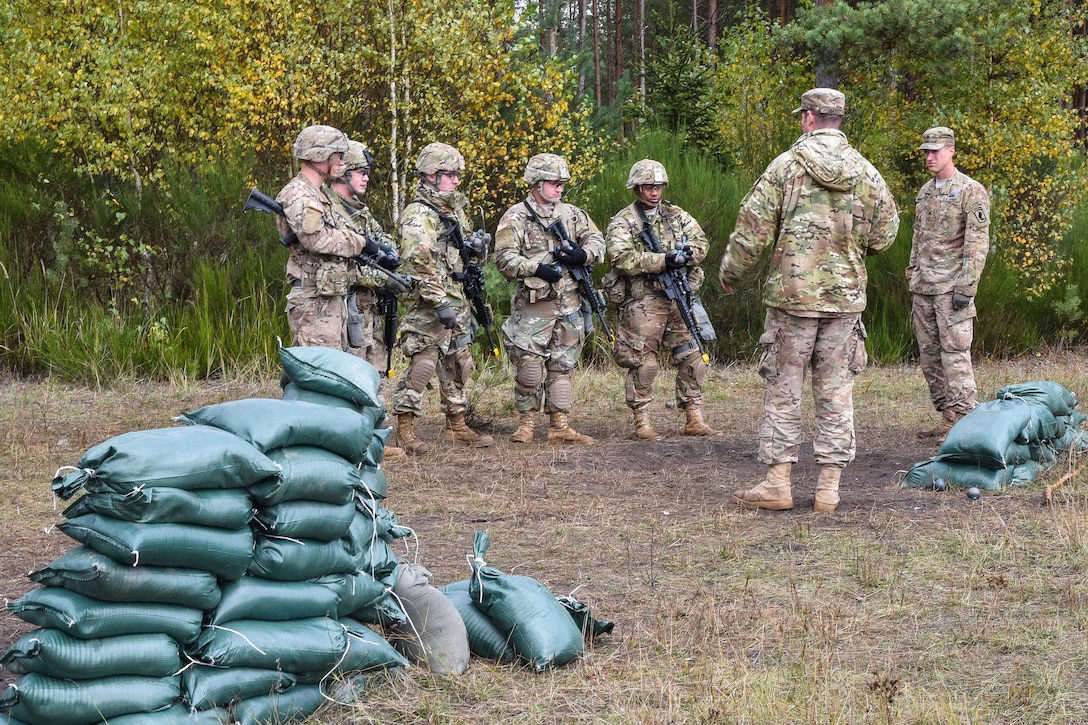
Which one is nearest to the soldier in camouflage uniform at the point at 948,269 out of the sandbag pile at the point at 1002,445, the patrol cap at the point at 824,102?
the sandbag pile at the point at 1002,445

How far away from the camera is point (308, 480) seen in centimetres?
383

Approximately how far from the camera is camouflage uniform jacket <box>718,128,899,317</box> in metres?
6.45

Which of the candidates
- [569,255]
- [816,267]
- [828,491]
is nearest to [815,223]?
[816,267]

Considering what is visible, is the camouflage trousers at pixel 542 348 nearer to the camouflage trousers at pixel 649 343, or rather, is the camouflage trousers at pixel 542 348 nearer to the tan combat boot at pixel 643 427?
the camouflage trousers at pixel 649 343

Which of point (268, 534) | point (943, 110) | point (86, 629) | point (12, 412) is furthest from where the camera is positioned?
point (943, 110)

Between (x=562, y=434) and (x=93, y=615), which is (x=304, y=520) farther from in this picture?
(x=562, y=434)

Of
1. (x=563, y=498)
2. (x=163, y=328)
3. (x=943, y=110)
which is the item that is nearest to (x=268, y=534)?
(x=563, y=498)

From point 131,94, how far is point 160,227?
4.35ft

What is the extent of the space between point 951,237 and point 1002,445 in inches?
91.2

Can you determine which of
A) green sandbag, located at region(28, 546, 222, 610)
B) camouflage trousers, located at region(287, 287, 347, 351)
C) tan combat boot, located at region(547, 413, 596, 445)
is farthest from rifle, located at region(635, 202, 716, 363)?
green sandbag, located at region(28, 546, 222, 610)

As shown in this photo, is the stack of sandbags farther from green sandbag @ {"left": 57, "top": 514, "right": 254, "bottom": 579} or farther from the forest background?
the forest background

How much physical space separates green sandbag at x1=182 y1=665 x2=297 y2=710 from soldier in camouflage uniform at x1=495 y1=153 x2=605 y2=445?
529 cm

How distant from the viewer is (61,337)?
11.3 m

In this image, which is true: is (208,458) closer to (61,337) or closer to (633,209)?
(633,209)
